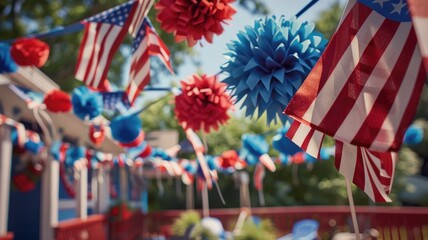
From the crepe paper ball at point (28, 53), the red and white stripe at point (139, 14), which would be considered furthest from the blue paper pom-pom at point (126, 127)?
the red and white stripe at point (139, 14)

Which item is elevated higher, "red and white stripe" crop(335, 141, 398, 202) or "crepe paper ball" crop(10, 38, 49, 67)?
"crepe paper ball" crop(10, 38, 49, 67)

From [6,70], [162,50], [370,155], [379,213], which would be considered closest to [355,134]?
[370,155]

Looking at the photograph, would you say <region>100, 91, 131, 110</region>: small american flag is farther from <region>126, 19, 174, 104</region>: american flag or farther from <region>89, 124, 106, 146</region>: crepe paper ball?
<region>126, 19, 174, 104</region>: american flag

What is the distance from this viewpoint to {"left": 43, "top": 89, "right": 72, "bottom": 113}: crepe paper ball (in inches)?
175

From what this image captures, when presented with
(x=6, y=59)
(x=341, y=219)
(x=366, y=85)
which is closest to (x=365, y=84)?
(x=366, y=85)

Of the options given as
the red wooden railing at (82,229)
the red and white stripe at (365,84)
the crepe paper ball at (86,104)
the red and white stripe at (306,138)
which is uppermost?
the crepe paper ball at (86,104)

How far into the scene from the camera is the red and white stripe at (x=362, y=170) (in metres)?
1.79

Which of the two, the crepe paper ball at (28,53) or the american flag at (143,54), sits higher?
the crepe paper ball at (28,53)

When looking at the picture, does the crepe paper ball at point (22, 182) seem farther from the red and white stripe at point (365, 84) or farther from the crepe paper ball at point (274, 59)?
the red and white stripe at point (365, 84)

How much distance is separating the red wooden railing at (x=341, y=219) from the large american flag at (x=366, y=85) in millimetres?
7914

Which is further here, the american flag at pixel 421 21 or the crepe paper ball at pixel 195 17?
the crepe paper ball at pixel 195 17

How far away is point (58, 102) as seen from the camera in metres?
4.45

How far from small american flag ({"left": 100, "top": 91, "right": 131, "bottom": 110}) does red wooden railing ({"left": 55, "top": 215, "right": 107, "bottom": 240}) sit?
371 centimetres

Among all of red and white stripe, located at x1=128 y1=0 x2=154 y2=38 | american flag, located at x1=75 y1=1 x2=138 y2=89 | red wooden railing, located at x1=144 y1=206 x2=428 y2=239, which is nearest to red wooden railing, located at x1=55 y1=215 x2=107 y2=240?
red wooden railing, located at x1=144 y1=206 x2=428 y2=239
